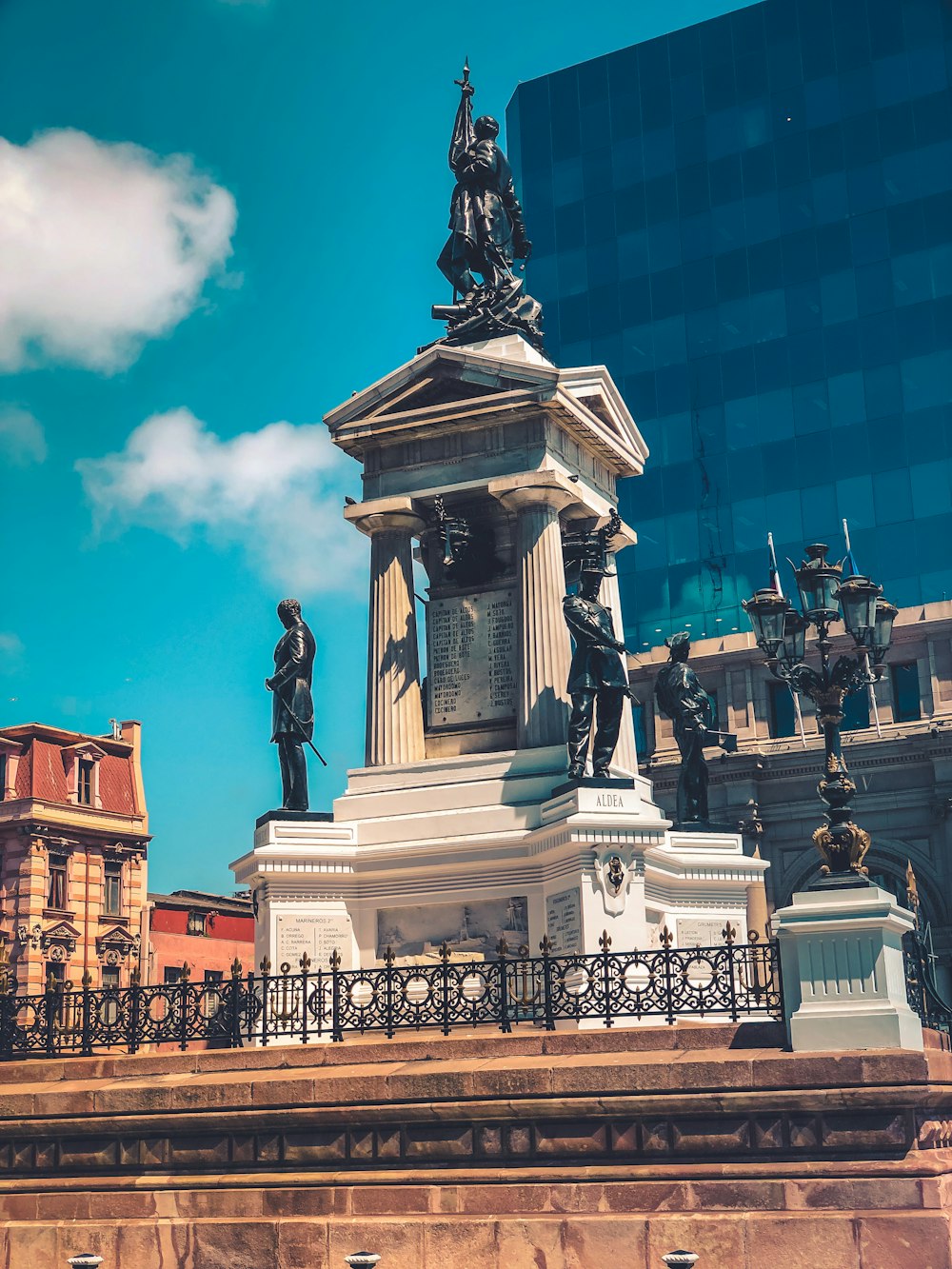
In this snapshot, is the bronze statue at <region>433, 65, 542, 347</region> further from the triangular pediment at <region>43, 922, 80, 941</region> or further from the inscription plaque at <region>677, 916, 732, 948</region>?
the triangular pediment at <region>43, 922, 80, 941</region>

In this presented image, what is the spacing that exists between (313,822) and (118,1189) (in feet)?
19.6

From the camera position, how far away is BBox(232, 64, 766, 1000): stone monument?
2072cm

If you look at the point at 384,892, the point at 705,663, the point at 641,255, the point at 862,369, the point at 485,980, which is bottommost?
the point at 485,980

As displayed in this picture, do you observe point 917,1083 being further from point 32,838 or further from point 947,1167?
point 32,838

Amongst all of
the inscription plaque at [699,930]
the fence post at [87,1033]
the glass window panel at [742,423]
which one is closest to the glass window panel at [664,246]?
the glass window panel at [742,423]

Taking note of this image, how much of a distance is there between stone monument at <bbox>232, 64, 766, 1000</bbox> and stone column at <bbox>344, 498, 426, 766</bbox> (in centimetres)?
3

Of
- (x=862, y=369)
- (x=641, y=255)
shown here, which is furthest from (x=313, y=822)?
(x=641, y=255)

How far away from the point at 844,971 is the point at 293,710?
Result: 9.59 m

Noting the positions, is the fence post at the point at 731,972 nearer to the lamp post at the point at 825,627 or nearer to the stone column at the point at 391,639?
the lamp post at the point at 825,627

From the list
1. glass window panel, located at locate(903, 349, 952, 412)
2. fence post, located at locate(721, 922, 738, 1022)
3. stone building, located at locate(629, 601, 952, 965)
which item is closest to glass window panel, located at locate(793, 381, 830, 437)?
glass window panel, located at locate(903, 349, 952, 412)

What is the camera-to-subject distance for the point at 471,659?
77.8 feet

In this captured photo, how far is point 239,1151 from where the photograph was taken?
1667cm

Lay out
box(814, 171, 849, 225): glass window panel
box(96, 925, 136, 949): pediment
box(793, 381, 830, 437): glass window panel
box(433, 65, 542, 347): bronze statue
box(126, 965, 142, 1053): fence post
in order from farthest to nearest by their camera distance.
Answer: box(814, 171, 849, 225): glass window panel < box(793, 381, 830, 437): glass window panel < box(96, 925, 136, 949): pediment < box(433, 65, 542, 347): bronze statue < box(126, 965, 142, 1053): fence post

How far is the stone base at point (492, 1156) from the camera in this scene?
46.4 feet
